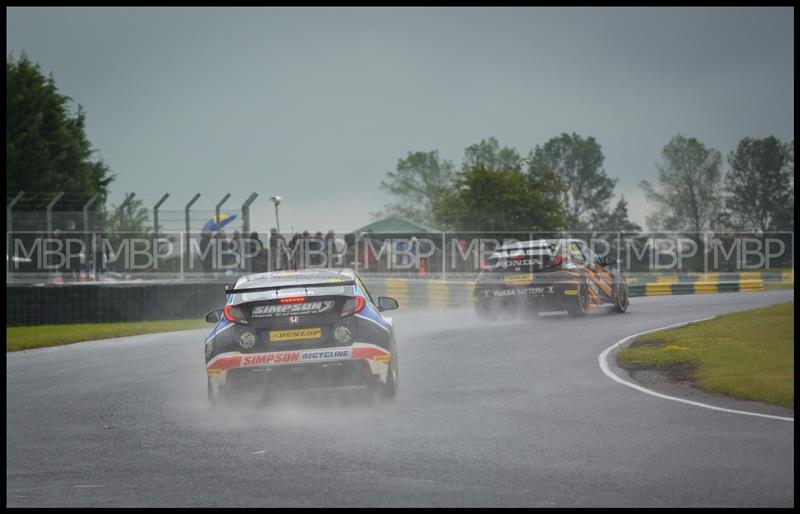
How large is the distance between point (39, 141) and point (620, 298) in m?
45.5

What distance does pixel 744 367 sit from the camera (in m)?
12.6

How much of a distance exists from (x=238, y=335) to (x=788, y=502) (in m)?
5.43

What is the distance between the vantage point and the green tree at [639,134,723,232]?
3804 inches

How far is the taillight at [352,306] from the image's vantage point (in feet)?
32.8

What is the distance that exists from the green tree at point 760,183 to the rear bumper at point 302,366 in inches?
3547

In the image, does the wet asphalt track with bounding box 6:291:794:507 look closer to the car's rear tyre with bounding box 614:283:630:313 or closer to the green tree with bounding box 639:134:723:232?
the car's rear tyre with bounding box 614:283:630:313

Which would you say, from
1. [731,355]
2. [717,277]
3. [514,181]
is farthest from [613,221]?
[731,355]

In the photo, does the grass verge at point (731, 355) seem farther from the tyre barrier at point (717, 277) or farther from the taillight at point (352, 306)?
the tyre barrier at point (717, 277)

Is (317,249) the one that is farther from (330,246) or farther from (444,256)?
(444,256)

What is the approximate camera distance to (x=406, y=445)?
26.6ft

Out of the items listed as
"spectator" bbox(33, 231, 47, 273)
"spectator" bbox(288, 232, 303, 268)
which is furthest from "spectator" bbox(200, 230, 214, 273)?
"spectator" bbox(33, 231, 47, 273)

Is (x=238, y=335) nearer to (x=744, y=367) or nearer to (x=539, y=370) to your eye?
(x=539, y=370)

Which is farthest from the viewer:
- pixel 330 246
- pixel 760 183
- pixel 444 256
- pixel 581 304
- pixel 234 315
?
pixel 760 183

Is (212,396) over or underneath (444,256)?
underneath
